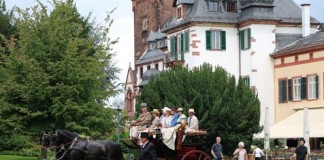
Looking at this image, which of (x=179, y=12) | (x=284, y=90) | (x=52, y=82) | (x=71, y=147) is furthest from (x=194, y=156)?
(x=179, y=12)

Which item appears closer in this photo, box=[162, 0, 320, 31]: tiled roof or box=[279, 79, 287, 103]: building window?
box=[279, 79, 287, 103]: building window

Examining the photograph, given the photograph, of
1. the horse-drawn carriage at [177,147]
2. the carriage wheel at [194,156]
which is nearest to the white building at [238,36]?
the carriage wheel at [194,156]

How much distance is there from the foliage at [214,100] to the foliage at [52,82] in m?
11.4

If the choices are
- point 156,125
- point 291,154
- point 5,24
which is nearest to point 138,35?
point 5,24

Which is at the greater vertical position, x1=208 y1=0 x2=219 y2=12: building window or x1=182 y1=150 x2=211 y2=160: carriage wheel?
x1=208 y1=0 x2=219 y2=12: building window

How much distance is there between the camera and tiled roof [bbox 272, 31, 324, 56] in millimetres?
50594

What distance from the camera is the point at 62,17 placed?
1463 inches

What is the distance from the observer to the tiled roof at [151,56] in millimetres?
72338

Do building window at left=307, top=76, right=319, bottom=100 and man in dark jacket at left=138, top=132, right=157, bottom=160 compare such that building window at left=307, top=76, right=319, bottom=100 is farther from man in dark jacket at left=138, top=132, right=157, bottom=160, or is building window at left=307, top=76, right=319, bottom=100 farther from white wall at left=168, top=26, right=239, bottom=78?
man in dark jacket at left=138, top=132, right=157, bottom=160

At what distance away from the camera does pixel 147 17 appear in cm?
8469

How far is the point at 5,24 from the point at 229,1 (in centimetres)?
1693

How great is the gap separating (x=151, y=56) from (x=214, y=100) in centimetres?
2788

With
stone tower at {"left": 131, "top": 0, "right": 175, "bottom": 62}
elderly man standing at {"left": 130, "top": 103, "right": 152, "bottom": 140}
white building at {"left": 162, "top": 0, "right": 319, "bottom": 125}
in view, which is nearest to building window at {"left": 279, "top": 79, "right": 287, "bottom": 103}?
white building at {"left": 162, "top": 0, "right": 319, "bottom": 125}

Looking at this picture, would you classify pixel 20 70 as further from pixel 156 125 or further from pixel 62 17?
pixel 156 125
